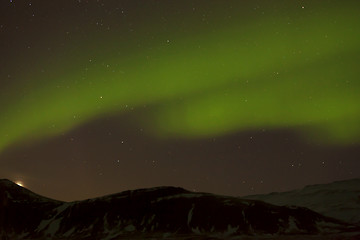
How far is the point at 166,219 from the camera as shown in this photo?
146125 mm

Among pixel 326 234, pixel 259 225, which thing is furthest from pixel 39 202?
pixel 326 234

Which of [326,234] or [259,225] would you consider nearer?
[326,234]

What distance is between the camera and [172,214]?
14838cm

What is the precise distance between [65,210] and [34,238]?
18095 millimetres

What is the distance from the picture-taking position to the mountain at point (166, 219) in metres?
135

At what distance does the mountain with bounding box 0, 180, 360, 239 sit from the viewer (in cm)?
13462

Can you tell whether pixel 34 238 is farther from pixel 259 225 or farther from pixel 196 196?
pixel 259 225

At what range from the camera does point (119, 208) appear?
159 meters

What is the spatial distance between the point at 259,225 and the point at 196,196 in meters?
32.4

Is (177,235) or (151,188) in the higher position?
(151,188)

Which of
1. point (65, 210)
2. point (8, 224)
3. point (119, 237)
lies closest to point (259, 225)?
point (119, 237)

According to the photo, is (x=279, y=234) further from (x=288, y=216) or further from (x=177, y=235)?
(x=177, y=235)

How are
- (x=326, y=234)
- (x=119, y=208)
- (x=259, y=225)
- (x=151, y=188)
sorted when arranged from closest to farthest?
(x=326, y=234), (x=259, y=225), (x=119, y=208), (x=151, y=188)

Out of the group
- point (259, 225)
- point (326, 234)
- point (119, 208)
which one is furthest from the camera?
point (119, 208)
